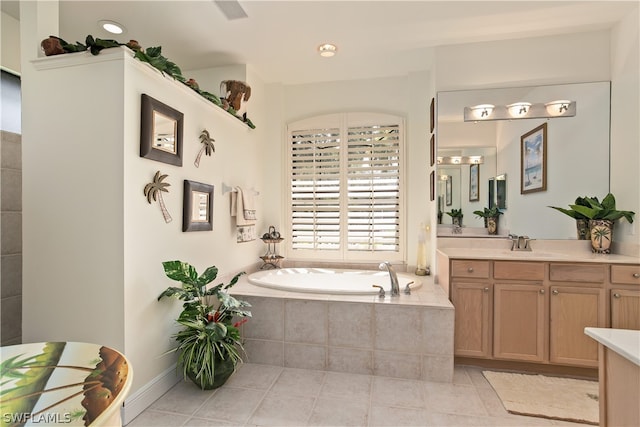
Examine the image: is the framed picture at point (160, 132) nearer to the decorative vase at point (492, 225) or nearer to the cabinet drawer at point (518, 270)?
the cabinet drawer at point (518, 270)

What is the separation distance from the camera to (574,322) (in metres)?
2.28

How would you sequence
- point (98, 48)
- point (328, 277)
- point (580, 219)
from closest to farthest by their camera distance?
point (98, 48) → point (580, 219) → point (328, 277)

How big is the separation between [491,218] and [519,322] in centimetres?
102

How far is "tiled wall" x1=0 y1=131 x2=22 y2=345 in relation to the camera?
2.07 metres

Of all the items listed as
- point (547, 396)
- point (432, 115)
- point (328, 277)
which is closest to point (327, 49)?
point (432, 115)

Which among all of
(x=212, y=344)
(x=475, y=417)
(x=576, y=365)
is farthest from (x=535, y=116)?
(x=212, y=344)

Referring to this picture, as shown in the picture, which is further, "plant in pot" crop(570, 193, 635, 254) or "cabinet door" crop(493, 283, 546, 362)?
"plant in pot" crop(570, 193, 635, 254)

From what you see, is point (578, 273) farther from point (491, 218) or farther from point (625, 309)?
point (491, 218)

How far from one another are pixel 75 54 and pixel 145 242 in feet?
3.90

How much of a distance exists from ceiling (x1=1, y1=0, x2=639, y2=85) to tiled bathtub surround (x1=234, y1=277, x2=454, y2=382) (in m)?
2.21

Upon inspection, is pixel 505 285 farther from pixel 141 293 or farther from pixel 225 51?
pixel 225 51

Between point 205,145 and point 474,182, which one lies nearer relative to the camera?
point 205,145

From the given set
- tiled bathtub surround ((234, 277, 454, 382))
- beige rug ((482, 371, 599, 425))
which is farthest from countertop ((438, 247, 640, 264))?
beige rug ((482, 371, 599, 425))

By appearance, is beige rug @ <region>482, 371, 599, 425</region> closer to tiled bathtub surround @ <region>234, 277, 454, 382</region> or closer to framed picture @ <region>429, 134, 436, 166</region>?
tiled bathtub surround @ <region>234, 277, 454, 382</region>
